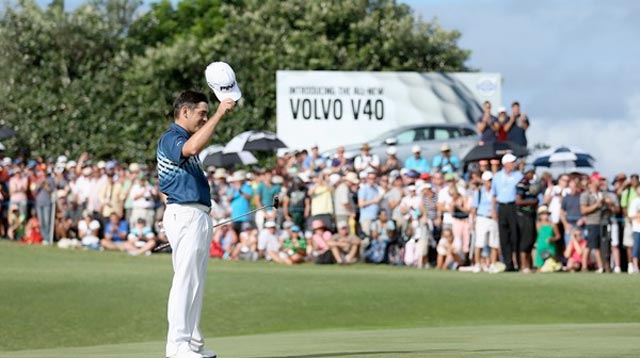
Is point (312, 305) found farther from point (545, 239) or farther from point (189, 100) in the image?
point (189, 100)

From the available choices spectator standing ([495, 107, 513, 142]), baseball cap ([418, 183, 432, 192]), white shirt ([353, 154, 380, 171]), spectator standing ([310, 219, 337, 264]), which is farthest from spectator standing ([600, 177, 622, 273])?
white shirt ([353, 154, 380, 171])

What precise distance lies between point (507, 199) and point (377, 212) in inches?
176

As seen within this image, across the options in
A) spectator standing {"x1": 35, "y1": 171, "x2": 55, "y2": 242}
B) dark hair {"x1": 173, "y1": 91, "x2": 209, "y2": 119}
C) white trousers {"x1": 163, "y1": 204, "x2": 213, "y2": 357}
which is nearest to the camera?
white trousers {"x1": 163, "y1": 204, "x2": 213, "y2": 357}

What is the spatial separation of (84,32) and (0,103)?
6.06 m

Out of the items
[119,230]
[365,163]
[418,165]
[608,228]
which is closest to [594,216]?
[608,228]

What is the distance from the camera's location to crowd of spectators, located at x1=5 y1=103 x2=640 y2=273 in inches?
1077

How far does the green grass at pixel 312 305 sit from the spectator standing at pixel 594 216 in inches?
58.1

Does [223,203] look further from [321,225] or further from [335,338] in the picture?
[335,338]

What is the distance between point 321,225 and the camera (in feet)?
99.3

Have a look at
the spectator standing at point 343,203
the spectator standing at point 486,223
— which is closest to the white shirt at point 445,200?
the spectator standing at point 486,223

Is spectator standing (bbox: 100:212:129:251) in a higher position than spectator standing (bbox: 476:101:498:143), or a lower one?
lower

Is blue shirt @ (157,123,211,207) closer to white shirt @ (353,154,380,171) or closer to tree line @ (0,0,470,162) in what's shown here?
white shirt @ (353,154,380,171)

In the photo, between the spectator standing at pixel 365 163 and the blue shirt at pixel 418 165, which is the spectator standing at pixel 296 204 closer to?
the spectator standing at pixel 365 163

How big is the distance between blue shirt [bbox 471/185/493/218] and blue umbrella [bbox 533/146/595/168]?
7.11 meters
